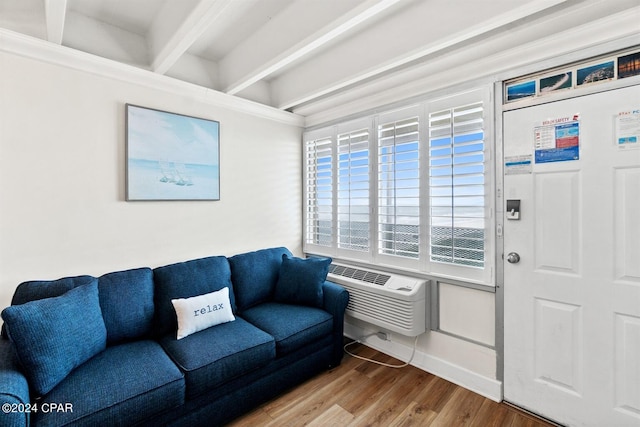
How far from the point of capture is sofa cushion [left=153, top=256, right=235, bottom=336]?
6.86 ft

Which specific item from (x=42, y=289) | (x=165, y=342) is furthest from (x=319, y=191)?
(x=42, y=289)

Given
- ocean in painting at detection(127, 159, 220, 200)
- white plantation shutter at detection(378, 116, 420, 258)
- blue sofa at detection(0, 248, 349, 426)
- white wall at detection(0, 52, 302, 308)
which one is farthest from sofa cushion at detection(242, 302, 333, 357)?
ocean in painting at detection(127, 159, 220, 200)

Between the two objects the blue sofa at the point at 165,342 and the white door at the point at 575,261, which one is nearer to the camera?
the blue sofa at the point at 165,342

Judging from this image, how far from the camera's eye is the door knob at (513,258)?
199 cm

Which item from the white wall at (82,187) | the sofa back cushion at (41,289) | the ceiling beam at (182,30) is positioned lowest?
the sofa back cushion at (41,289)

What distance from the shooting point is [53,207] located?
1968 mm

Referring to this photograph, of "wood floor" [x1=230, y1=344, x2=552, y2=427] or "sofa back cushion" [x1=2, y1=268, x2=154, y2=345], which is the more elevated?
"sofa back cushion" [x1=2, y1=268, x2=154, y2=345]

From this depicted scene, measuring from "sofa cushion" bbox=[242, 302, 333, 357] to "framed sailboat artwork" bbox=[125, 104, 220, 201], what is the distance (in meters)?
1.12

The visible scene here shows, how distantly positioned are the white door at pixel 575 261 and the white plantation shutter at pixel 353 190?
1.18 m

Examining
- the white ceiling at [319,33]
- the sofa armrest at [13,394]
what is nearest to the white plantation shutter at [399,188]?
the white ceiling at [319,33]

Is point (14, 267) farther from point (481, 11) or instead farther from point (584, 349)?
point (584, 349)

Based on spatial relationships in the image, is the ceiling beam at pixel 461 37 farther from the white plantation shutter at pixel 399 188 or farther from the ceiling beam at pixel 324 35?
the white plantation shutter at pixel 399 188

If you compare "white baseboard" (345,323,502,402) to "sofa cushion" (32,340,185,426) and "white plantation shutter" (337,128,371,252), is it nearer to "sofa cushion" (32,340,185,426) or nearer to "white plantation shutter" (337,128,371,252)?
"white plantation shutter" (337,128,371,252)

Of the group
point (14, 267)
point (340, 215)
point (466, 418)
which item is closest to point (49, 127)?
point (14, 267)
